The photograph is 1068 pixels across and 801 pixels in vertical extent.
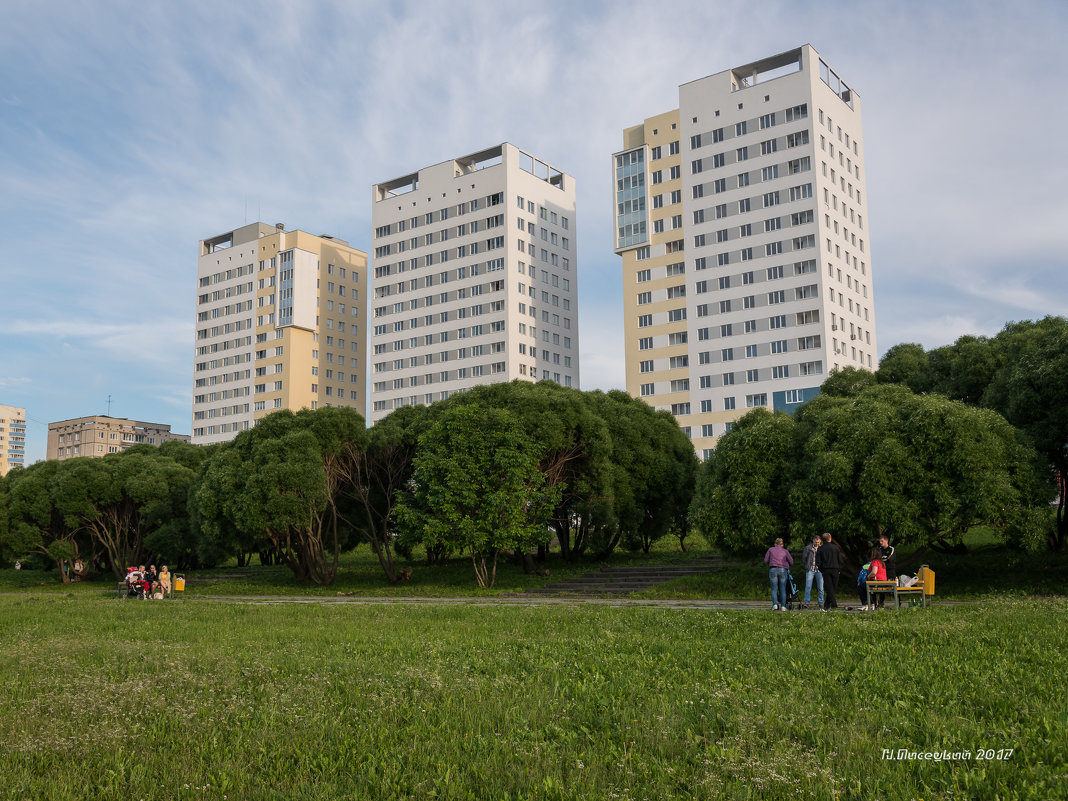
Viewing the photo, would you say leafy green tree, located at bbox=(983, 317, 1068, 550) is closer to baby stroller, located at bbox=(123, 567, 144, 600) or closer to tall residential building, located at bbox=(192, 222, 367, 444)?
baby stroller, located at bbox=(123, 567, 144, 600)

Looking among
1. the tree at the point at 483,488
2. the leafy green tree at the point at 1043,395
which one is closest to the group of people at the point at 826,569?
the leafy green tree at the point at 1043,395

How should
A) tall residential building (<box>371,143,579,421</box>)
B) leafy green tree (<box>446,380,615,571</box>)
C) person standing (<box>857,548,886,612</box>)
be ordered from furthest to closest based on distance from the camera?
tall residential building (<box>371,143,579,421</box>) → leafy green tree (<box>446,380,615,571</box>) → person standing (<box>857,548,886,612</box>)

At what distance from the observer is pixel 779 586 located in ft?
67.4

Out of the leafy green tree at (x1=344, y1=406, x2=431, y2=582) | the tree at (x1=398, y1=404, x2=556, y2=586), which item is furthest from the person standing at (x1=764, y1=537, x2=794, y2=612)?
the leafy green tree at (x1=344, y1=406, x2=431, y2=582)

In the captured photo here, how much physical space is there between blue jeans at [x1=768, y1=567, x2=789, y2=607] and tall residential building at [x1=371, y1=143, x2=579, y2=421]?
8440cm

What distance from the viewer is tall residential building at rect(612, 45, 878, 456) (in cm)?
8462

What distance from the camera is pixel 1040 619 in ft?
45.1

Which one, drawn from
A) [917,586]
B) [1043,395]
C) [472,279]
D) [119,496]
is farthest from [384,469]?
[472,279]

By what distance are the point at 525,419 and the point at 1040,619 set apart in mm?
22442

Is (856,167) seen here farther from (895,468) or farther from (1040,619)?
(1040,619)

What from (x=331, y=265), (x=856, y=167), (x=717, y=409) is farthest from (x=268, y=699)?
(x=331, y=265)

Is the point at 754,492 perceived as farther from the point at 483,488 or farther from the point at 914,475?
the point at 483,488

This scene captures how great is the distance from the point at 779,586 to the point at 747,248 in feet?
239

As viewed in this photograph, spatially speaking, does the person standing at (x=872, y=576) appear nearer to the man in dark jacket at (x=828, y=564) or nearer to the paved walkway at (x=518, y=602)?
the man in dark jacket at (x=828, y=564)
